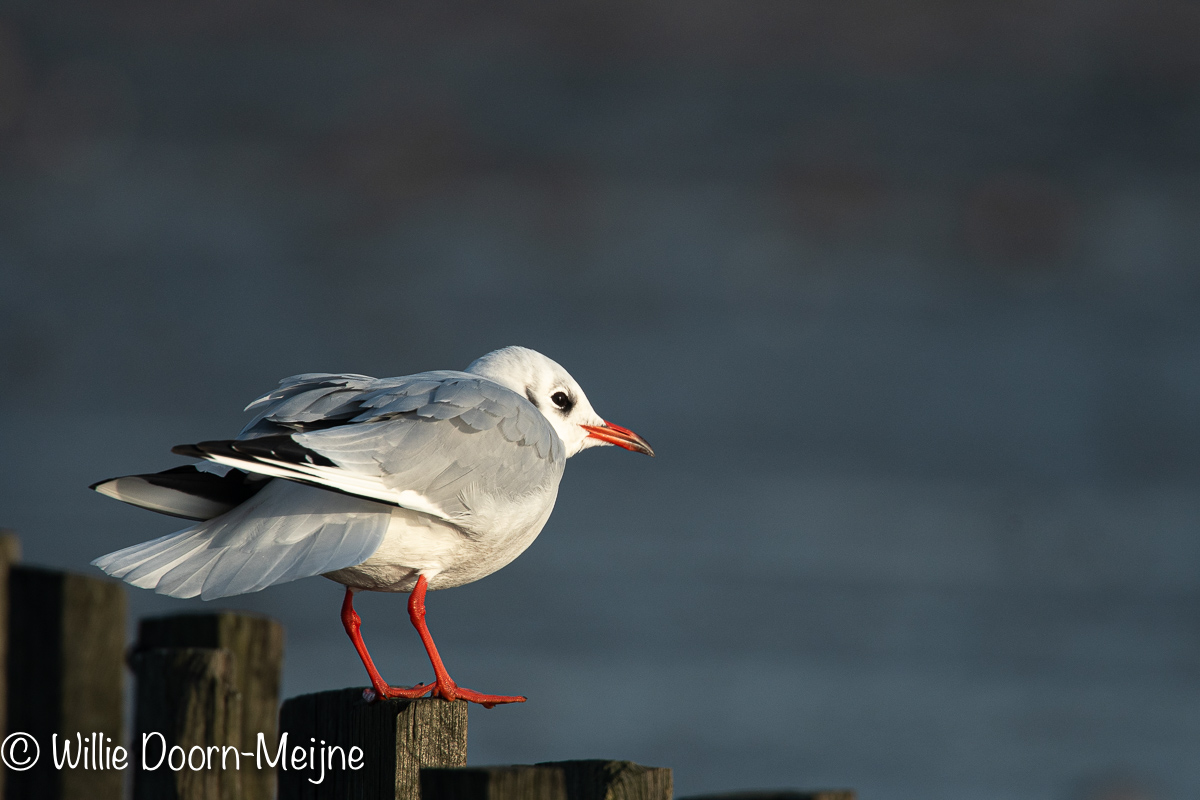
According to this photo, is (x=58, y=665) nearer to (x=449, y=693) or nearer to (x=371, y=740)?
(x=371, y=740)

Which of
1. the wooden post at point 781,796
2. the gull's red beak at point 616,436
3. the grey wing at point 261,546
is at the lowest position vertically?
the wooden post at point 781,796

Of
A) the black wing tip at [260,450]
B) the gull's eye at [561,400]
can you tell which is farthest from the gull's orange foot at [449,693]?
the gull's eye at [561,400]

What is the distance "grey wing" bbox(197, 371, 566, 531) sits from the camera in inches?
149

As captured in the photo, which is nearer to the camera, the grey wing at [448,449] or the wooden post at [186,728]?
the wooden post at [186,728]

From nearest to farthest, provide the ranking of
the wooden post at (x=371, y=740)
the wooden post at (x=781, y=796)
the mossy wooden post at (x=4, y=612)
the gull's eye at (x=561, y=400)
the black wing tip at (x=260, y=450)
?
the wooden post at (x=781, y=796), the mossy wooden post at (x=4, y=612), the wooden post at (x=371, y=740), the black wing tip at (x=260, y=450), the gull's eye at (x=561, y=400)

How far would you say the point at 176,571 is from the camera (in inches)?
→ 149

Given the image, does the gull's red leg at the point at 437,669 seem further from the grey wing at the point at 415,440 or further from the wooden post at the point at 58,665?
the wooden post at the point at 58,665

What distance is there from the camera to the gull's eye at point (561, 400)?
5310mm

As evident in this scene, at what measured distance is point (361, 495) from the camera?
3.72m

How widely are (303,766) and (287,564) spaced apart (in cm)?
67

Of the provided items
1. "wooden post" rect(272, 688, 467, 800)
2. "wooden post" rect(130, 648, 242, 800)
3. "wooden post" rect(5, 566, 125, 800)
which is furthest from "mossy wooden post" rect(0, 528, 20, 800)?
"wooden post" rect(272, 688, 467, 800)

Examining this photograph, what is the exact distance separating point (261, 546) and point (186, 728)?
3.41 ft

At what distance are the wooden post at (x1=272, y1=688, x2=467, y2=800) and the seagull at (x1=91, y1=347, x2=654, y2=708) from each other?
15 cm

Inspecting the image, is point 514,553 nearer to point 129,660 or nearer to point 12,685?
point 129,660
